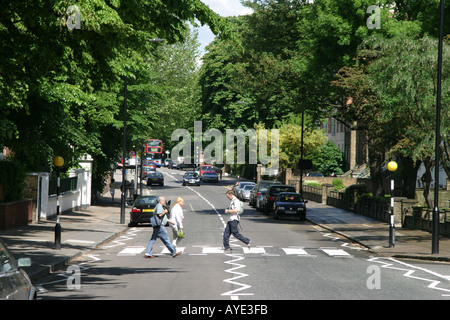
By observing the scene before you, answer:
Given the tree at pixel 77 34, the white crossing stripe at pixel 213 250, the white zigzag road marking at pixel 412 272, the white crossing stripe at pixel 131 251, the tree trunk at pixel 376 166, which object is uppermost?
the tree at pixel 77 34

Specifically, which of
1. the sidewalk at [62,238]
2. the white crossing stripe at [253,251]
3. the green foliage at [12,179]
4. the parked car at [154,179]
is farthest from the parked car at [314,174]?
the white crossing stripe at [253,251]

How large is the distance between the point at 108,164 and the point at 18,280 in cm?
4112

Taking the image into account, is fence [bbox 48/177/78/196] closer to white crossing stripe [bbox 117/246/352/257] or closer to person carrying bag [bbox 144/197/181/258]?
white crossing stripe [bbox 117/246/352/257]

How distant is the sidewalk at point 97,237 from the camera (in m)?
19.6

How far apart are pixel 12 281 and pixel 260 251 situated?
1437cm

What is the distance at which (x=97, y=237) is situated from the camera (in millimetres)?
26891

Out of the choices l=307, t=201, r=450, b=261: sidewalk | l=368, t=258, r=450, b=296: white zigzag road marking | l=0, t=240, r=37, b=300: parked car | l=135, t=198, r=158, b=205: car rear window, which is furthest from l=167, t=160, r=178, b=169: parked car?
l=0, t=240, r=37, b=300: parked car

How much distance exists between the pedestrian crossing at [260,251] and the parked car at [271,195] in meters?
18.3

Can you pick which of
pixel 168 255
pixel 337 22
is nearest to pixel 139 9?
pixel 168 255

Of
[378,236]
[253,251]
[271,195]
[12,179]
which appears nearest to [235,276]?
[253,251]

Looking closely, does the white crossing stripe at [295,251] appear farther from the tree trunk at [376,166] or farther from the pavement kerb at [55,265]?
the tree trunk at [376,166]

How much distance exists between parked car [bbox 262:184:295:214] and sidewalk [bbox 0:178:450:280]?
Answer: 2.45 metres

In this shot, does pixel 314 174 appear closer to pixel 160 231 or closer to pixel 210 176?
pixel 210 176
